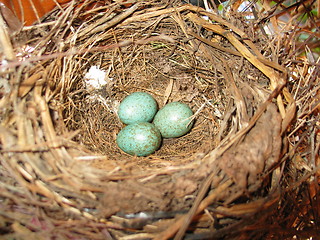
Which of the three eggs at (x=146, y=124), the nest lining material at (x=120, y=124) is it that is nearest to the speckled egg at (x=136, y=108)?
the three eggs at (x=146, y=124)

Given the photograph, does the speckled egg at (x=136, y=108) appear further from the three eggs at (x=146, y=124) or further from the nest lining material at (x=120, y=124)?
the nest lining material at (x=120, y=124)

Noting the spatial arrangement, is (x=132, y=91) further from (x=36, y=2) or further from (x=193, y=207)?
(x=193, y=207)

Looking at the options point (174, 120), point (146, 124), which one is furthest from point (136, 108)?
point (174, 120)

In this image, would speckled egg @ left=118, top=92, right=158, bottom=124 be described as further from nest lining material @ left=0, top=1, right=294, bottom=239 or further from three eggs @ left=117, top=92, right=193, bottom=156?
nest lining material @ left=0, top=1, right=294, bottom=239

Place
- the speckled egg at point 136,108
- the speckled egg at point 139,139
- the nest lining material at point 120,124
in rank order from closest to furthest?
the nest lining material at point 120,124 < the speckled egg at point 139,139 < the speckled egg at point 136,108

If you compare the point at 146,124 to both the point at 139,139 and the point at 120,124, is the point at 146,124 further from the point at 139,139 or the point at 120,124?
the point at 120,124

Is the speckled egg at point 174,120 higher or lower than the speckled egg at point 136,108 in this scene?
lower
